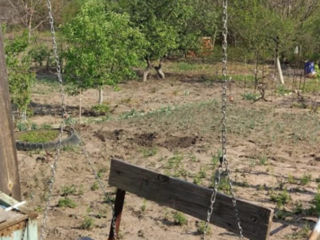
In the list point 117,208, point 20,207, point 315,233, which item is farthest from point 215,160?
point 315,233

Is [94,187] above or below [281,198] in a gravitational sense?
below

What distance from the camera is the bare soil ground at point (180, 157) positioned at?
6.68m

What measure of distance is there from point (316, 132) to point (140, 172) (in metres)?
6.71

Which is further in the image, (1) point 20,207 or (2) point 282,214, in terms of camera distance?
(2) point 282,214

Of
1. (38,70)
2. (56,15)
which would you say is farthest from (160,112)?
(56,15)

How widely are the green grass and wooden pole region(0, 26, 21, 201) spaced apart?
5685 mm

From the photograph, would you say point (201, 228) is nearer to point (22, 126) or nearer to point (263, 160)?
point (263, 160)

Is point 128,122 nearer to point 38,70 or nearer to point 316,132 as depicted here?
point 316,132

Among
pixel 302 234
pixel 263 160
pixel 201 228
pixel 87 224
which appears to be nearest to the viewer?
pixel 302 234

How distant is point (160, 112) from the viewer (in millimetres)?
12703

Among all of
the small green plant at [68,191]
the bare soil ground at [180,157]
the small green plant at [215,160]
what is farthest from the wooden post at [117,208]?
the small green plant at [215,160]

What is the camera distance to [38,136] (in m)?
10.1

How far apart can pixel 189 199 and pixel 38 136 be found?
6.31m

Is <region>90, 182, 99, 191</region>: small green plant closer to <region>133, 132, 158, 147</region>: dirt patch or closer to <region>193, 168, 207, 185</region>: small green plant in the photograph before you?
<region>193, 168, 207, 185</region>: small green plant
